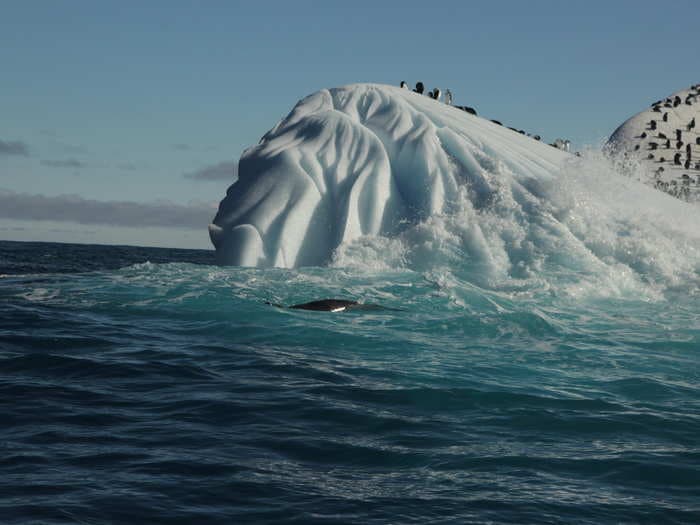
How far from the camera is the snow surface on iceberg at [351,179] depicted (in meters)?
17.0

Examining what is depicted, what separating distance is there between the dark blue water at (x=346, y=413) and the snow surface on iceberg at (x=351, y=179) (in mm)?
3792

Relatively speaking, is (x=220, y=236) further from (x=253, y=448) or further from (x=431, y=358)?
(x=253, y=448)

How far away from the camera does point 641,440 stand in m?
6.11

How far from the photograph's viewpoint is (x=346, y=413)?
658cm

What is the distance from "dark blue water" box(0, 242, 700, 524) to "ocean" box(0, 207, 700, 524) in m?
0.02

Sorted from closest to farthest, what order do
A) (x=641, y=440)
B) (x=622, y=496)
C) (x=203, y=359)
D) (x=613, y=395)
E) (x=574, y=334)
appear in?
(x=622, y=496) → (x=641, y=440) → (x=613, y=395) → (x=203, y=359) → (x=574, y=334)

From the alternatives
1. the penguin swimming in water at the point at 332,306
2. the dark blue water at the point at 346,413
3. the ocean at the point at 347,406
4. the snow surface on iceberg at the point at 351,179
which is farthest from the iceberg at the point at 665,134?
the dark blue water at the point at 346,413

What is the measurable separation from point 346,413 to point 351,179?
37.3ft

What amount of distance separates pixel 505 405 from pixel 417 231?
9.88 meters

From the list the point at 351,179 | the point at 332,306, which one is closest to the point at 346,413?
the point at 332,306

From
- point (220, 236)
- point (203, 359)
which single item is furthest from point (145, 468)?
point (220, 236)

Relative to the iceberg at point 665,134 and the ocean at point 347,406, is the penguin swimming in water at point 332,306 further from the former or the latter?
the iceberg at point 665,134

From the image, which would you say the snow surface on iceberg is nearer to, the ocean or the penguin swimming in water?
the ocean

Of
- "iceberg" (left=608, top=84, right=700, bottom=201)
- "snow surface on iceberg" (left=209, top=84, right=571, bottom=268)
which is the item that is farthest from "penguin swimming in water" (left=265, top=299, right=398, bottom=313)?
"iceberg" (left=608, top=84, right=700, bottom=201)
